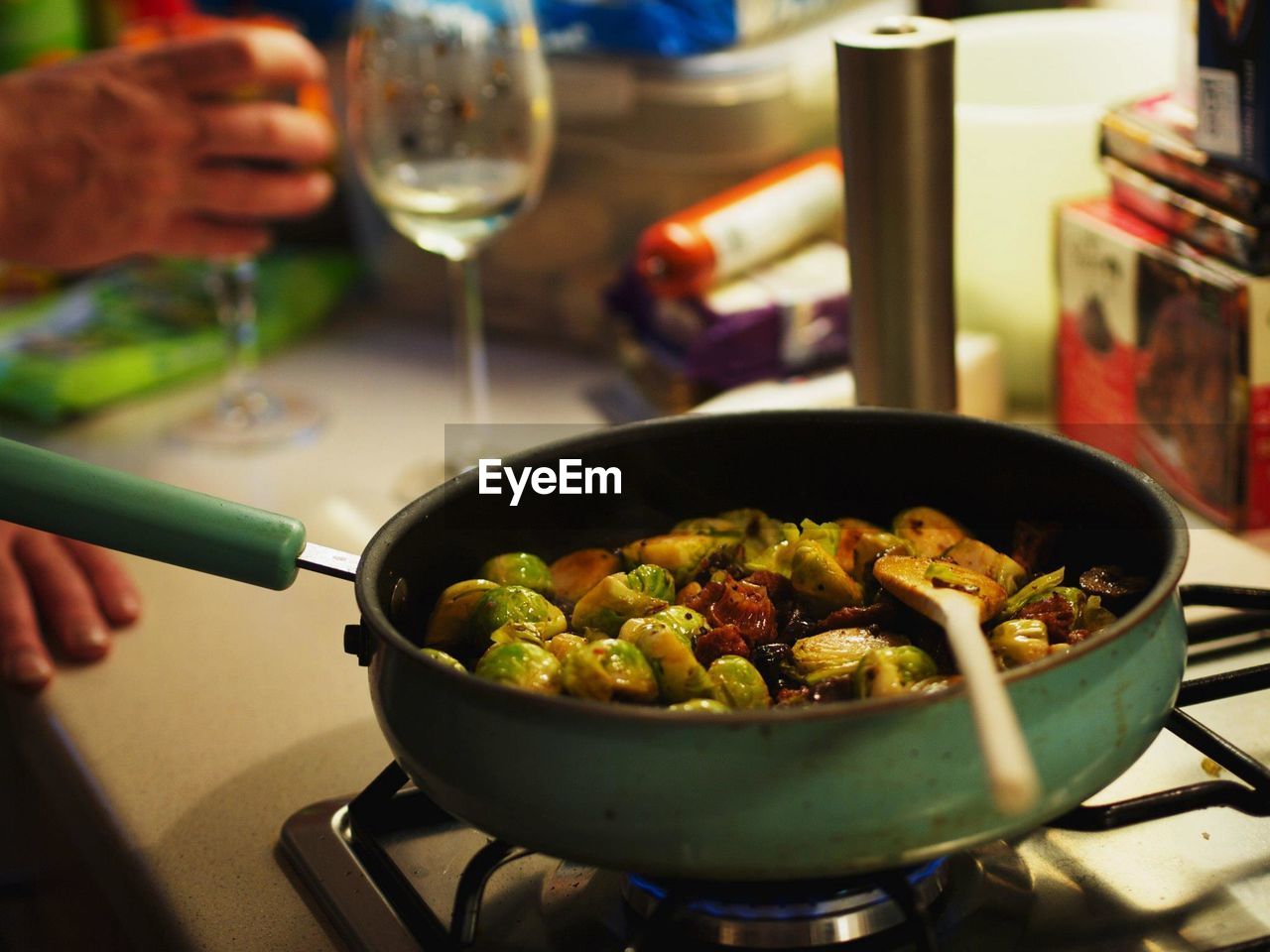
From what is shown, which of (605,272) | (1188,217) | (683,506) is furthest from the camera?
(605,272)

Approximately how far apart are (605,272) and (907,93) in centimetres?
61

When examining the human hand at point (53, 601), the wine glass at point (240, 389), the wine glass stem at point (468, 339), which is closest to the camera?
the human hand at point (53, 601)

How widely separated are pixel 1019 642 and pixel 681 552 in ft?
Answer: 0.60

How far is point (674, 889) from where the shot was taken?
533mm

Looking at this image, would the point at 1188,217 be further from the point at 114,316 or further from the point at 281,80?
the point at 114,316

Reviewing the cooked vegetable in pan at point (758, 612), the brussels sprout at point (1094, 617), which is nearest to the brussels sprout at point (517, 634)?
the cooked vegetable in pan at point (758, 612)

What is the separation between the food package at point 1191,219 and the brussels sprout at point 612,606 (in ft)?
1.49

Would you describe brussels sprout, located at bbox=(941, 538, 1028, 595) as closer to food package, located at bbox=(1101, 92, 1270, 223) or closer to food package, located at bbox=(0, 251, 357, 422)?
food package, located at bbox=(1101, 92, 1270, 223)

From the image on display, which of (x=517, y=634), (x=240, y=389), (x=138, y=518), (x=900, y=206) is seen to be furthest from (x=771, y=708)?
(x=240, y=389)

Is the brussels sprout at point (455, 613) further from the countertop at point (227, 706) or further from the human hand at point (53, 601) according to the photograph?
the human hand at point (53, 601)

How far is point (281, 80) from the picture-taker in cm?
125

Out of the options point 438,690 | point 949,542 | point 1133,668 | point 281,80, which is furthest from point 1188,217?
point 281,80

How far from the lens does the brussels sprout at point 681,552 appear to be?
712 millimetres

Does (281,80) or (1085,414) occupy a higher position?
(281,80)
